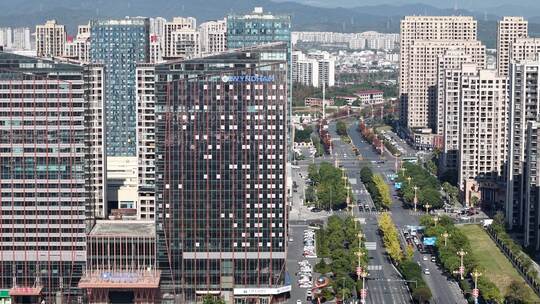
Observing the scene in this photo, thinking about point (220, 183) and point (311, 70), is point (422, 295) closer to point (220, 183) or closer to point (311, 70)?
point (220, 183)

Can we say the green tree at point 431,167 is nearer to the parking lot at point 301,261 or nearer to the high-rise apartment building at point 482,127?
the high-rise apartment building at point 482,127

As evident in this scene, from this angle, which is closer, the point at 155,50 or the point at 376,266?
the point at 376,266

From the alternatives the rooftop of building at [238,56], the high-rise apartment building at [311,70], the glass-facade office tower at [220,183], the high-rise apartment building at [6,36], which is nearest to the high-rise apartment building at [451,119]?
the glass-facade office tower at [220,183]

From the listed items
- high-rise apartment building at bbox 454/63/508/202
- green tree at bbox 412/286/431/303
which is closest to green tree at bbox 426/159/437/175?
high-rise apartment building at bbox 454/63/508/202

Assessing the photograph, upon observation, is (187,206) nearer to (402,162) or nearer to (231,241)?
(231,241)

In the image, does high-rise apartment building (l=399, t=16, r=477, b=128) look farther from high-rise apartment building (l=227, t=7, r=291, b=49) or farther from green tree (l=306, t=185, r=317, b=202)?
high-rise apartment building (l=227, t=7, r=291, b=49)

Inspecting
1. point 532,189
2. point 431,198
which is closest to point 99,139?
point 532,189
